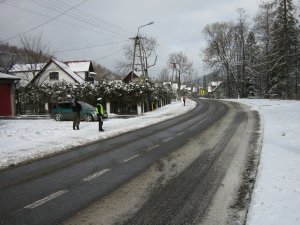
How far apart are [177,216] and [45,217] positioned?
223 cm

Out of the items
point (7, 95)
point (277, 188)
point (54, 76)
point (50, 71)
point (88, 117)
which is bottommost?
point (277, 188)

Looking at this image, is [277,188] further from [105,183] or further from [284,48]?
[284,48]

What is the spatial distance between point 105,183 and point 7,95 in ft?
A: 95.3

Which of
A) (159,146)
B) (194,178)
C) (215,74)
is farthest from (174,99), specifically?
(194,178)

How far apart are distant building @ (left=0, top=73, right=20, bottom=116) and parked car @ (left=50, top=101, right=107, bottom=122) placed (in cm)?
872

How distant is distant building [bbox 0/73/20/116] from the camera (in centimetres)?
3369

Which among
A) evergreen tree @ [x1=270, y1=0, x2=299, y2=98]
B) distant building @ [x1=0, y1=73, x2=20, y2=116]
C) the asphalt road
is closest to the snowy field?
the asphalt road

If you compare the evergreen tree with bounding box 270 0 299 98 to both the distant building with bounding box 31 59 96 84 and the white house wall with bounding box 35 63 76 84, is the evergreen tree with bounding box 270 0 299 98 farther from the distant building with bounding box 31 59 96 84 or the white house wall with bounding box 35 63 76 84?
the white house wall with bounding box 35 63 76 84

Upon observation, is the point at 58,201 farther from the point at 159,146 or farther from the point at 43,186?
the point at 159,146

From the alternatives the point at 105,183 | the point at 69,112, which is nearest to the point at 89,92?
the point at 69,112

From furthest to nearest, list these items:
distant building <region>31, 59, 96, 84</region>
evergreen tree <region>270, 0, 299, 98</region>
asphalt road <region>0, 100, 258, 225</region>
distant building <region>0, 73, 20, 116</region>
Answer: distant building <region>31, 59, 96, 84</region> < evergreen tree <region>270, 0, 299, 98</region> < distant building <region>0, 73, 20, 116</region> < asphalt road <region>0, 100, 258, 225</region>

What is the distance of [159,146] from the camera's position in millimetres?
13570

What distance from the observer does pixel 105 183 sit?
27.0ft

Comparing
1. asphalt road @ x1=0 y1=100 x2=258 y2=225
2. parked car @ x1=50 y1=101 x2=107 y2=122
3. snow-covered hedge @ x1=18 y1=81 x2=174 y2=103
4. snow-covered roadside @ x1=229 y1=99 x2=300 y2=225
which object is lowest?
asphalt road @ x1=0 y1=100 x2=258 y2=225
